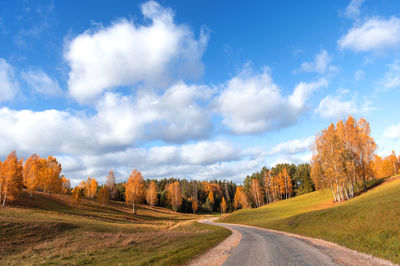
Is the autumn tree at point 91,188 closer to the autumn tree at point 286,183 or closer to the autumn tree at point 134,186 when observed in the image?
the autumn tree at point 134,186

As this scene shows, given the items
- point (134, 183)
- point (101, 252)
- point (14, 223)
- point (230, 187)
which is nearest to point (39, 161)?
point (134, 183)

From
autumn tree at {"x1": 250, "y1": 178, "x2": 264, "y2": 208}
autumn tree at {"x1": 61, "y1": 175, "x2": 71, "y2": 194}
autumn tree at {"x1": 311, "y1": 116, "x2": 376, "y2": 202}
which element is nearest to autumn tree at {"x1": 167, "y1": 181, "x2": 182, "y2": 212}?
autumn tree at {"x1": 250, "y1": 178, "x2": 264, "y2": 208}

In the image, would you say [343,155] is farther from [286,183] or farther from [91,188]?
[91,188]

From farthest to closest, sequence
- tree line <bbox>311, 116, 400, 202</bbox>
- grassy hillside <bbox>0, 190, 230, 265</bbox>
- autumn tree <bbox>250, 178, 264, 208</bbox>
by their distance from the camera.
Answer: autumn tree <bbox>250, 178, 264, 208</bbox> < tree line <bbox>311, 116, 400, 202</bbox> < grassy hillside <bbox>0, 190, 230, 265</bbox>

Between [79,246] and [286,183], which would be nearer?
[79,246]

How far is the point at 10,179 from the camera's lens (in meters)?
55.9

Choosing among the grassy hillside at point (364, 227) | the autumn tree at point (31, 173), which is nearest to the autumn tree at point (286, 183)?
the grassy hillside at point (364, 227)

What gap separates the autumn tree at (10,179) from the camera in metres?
55.5

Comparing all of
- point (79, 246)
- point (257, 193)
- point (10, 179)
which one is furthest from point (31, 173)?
point (257, 193)

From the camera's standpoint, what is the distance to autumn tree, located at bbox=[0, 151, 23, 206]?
2184 inches

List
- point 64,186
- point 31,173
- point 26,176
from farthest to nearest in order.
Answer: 1. point 64,186
2. point 26,176
3. point 31,173

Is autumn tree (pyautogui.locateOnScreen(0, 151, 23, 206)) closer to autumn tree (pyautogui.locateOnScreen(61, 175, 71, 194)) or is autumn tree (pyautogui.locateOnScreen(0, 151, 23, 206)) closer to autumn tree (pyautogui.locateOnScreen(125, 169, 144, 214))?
autumn tree (pyautogui.locateOnScreen(125, 169, 144, 214))

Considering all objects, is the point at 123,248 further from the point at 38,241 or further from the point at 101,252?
the point at 38,241

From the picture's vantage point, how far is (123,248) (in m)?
21.8
